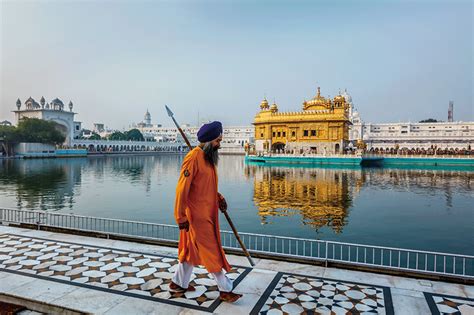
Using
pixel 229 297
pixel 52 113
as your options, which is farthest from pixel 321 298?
pixel 52 113

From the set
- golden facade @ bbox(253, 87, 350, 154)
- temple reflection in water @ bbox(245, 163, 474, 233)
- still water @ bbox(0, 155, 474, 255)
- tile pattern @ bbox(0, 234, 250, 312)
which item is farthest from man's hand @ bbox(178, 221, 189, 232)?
golden facade @ bbox(253, 87, 350, 154)

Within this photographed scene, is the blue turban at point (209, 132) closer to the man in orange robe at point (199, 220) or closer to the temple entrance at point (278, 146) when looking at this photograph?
the man in orange robe at point (199, 220)

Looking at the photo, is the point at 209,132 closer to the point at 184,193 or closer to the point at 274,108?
the point at 184,193

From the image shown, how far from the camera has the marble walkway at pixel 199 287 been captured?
3.70 meters

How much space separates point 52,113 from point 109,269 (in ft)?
247

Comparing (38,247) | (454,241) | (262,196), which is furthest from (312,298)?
(262,196)

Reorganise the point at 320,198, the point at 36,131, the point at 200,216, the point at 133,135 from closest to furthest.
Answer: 1. the point at 200,216
2. the point at 320,198
3. the point at 36,131
4. the point at 133,135

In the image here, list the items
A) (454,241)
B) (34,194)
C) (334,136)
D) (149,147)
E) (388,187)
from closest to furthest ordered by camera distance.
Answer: (454,241)
(34,194)
(388,187)
(334,136)
(149,147)

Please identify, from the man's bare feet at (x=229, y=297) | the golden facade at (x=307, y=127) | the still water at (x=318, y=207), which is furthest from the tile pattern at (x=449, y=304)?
the golden facade at (x=307, y=127)

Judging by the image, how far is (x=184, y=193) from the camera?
12.6 feet

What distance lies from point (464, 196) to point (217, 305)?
1636 cm

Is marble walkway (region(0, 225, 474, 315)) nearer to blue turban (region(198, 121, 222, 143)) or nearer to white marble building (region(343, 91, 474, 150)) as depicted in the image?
blue turban (region(198, 121, 222, 143))

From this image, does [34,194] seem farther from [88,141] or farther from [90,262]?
[88,141]

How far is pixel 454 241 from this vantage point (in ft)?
28.0
